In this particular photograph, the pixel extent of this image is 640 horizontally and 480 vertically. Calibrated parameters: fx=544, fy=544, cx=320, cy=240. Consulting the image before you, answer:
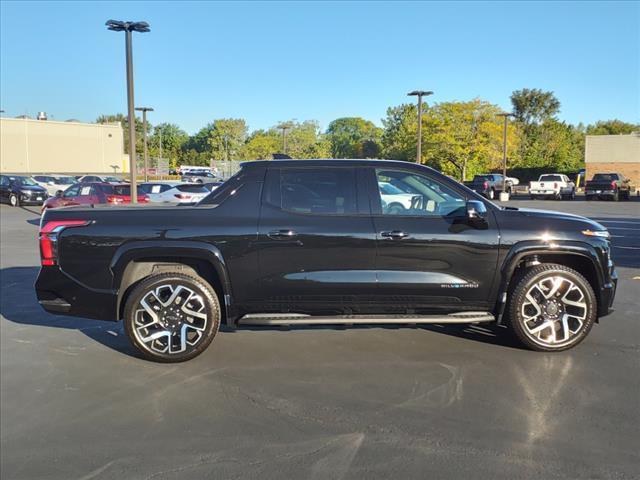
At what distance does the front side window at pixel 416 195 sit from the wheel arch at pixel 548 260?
0.63 m

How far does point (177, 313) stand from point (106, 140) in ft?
269

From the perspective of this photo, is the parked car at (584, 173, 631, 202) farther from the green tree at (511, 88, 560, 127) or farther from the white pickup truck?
the green tree at (511, 88, 560, 127)

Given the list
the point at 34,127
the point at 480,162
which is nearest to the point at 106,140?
the point at 34,127

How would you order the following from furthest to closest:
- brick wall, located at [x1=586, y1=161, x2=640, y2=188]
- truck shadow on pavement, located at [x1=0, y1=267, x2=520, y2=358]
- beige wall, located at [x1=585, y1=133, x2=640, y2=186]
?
brick wall, located at [x1=586, y1=161, x2=640, y2=188] < beige wall, located at [x1=585, y1=133, x2=640, y2=186] < truck shadow on pavement, located at [x1=0, y1=267, x2=520, y2=358]

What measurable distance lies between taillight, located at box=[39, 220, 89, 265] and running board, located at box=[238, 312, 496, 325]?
5.45ft

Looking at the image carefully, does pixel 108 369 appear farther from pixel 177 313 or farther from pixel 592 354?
pixel 592 354

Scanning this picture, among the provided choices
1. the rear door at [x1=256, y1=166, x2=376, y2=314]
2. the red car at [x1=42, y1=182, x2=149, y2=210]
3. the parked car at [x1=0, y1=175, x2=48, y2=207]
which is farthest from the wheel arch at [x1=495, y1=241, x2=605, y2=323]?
the parked car at [x1=0, y1=175, x2=48, y2=207]

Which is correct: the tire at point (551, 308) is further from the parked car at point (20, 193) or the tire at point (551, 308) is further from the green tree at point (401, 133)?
the green tree at point (401, 133)

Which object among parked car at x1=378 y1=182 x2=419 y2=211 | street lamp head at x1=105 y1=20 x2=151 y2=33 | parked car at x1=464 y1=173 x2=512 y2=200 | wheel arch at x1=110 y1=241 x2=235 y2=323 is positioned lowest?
wheel arch at x1=110 y1=241 x2=235 y2=323

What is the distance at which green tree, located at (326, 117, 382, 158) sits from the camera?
86.2 metres

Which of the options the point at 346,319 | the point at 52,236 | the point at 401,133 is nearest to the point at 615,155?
the point at 401,133

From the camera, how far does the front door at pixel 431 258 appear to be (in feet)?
15.4

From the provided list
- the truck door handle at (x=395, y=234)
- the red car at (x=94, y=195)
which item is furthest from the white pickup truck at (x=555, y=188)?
the truck door handle at (x=395, y=234)

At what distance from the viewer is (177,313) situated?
186 inches
